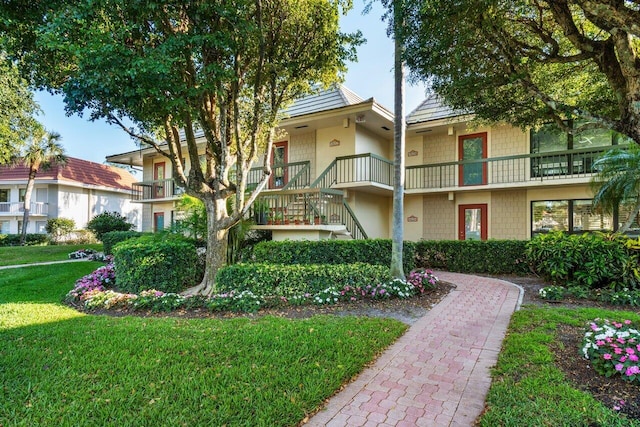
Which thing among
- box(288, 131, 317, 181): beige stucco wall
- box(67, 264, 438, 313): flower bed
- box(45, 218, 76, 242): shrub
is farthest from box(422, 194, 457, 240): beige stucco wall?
box(45, 218, 76, 242): shrub

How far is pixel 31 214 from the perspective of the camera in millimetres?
26609

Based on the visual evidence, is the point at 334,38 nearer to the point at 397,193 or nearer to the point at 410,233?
the point at 397,193

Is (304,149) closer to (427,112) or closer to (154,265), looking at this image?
(427,112)

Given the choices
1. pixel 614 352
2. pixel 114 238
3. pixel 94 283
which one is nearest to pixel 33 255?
pixel 114 238

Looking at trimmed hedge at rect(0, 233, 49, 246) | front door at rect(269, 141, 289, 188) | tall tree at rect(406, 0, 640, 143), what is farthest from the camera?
trimmed hedge at rect(0, 233, 49, 246)

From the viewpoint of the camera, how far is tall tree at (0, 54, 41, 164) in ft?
39.0

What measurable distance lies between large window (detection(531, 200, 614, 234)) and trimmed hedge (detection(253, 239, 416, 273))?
6.94 m

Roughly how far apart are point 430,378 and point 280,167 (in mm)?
11802

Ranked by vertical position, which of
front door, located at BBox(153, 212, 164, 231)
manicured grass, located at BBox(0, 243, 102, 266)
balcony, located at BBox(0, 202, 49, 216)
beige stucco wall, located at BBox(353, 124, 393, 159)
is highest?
beige stucco wall, located at BBox(353, 124, 393, 159)

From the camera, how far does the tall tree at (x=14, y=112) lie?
11.9 meters

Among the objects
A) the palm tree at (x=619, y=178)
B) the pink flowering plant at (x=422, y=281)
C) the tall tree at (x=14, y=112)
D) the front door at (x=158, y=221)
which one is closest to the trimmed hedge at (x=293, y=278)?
the pink flowering plant at (x=422, y=281)

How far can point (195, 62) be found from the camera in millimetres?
7590

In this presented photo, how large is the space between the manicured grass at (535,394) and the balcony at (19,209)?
33.2m

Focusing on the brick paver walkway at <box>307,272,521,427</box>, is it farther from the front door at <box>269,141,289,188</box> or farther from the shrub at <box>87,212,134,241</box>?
the shrub at <box>87,212,134,241</box>
